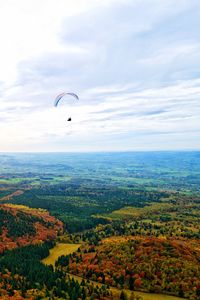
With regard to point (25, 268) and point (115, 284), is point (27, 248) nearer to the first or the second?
point (25, 268)

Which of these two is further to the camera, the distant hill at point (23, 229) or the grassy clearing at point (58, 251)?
the distant hill at point (23, 229)

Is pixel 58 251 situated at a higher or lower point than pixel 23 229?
lower

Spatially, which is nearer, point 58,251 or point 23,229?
point 58,251

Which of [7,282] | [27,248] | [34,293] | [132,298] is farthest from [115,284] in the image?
[27,248]

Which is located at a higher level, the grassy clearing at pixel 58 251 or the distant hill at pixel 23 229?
the distant hill at pixel 23 229
